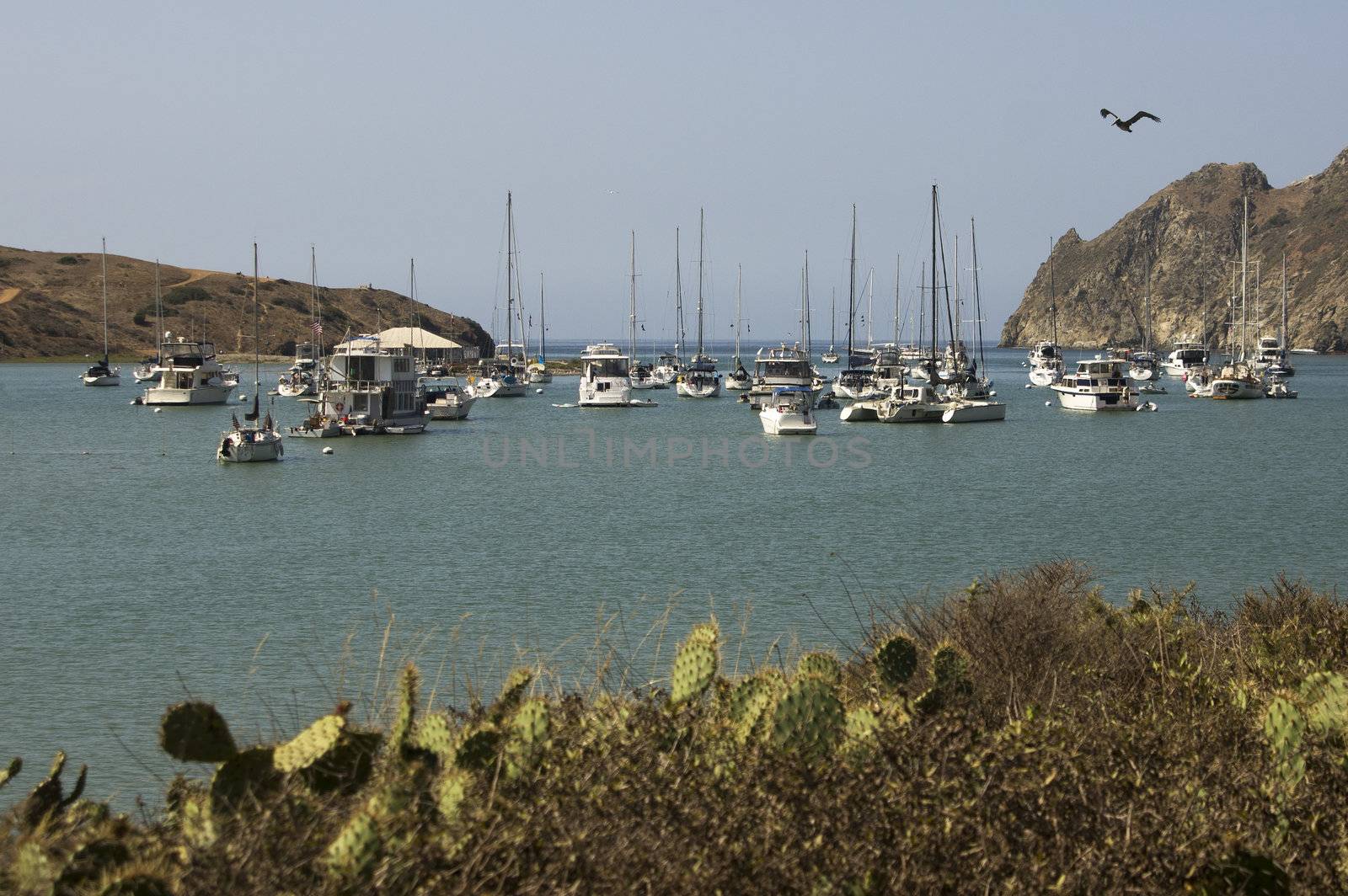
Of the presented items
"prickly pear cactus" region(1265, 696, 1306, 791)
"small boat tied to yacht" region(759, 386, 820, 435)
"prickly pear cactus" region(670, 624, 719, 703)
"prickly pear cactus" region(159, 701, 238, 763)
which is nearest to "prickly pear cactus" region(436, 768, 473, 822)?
"prickly pear cactus" region(159, 701, 238, 763)

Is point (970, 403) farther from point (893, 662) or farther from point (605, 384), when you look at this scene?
point (893, 662)

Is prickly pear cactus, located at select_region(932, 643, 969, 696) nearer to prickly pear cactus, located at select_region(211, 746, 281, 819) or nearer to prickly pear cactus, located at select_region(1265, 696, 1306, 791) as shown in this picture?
prickly pear cactus, located at select_region(1265, 696, 1306, 791)

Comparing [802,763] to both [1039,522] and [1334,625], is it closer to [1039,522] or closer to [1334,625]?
[1334,625]

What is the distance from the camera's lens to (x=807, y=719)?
7055mm

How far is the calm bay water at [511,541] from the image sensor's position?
15570mm

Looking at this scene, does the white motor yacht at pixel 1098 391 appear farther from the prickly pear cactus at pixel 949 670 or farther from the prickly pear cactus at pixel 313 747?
the prickly pear cactus at pixel 313 747

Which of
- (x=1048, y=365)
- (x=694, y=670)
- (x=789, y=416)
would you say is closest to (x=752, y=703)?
(x=694, y=670)

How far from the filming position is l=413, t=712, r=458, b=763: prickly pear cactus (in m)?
6.83

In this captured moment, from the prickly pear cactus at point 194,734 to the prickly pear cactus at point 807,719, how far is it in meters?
2.60

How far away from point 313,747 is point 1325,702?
18.3 ft

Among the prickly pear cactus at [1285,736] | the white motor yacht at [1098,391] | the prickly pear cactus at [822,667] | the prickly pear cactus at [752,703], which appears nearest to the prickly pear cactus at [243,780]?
the prickly pear cactus at [752,703]

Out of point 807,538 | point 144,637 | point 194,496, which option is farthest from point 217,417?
point 144,637

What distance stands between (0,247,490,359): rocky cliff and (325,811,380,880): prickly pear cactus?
12450 cm

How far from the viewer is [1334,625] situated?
12.1 m
